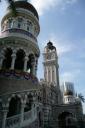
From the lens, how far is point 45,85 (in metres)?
42.2

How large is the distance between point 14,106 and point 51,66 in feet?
138

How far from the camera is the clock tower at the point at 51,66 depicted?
5564 cm

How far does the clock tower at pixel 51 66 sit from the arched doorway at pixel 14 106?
3732 centimetres

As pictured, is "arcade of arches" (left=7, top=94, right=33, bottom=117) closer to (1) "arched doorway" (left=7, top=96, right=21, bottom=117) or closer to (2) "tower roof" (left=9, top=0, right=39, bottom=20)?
(1) "arched doorway" (left=7, top=96, right=21, bottom=117)

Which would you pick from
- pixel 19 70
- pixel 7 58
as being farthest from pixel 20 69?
A: pixel 19 70

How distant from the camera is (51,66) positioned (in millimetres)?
58125

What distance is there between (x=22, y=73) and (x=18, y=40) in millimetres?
3589

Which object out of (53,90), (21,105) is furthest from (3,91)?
(53,90)

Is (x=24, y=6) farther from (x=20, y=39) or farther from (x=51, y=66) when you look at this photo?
(x=51, y=66)

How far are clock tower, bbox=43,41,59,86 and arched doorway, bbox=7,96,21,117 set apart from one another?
37.3 meters

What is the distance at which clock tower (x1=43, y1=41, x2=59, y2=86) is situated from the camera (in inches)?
2190

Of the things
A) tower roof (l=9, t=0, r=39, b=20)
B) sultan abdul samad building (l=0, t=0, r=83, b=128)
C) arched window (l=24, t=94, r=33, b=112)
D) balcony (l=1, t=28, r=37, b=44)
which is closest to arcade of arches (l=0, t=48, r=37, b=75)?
sultan abdul samad building (l=0, t=0, r=83, b=128)

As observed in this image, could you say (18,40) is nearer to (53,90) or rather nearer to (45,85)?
(45,85)

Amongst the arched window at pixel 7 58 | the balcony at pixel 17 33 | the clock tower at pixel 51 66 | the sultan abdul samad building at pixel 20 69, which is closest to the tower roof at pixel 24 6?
the sultan abdul samad building at pixel 20 69
